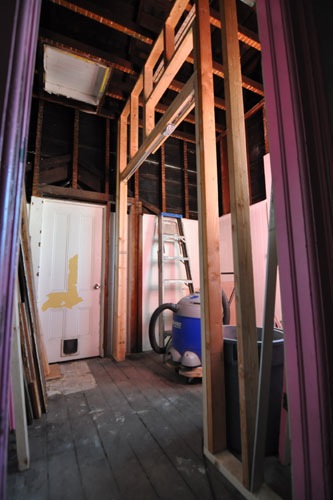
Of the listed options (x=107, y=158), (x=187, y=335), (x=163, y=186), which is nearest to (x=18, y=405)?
(x=187, y=335)

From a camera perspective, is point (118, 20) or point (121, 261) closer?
point (118, 20)

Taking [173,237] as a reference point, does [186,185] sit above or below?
above

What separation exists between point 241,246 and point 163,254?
2036 mm

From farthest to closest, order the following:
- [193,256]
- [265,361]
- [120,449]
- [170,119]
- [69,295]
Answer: [193,256] < [69,295] < [170,119] < [120,449] < [265,361]

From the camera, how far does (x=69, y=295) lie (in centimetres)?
285

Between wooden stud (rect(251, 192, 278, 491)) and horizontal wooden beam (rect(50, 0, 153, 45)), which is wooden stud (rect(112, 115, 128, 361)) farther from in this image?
wooden stud (rect(251, 192, 278, 491))

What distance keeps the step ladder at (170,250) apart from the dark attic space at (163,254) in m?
0.03

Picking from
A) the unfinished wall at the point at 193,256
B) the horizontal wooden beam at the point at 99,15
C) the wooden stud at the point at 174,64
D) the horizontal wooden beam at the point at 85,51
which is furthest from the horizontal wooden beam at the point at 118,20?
the unfinished wall at the point at 193,256

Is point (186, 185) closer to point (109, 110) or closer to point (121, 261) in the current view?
point (109, 110)

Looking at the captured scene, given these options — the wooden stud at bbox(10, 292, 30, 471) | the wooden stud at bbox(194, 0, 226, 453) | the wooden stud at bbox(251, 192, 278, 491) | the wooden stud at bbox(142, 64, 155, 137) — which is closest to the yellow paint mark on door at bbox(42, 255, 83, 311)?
the wooden stud at bbox(10, 292, 30, 471)

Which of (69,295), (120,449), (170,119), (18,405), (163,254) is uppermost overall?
(170,119)

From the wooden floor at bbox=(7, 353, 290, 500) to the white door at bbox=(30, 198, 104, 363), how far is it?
30.2 inches

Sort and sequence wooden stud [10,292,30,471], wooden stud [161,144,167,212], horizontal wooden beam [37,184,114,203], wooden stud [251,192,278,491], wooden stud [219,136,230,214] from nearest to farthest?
wooden stud [251,192,278,491], wooden stud [10,292,30,471], horizontal wooden beam [37,184,114,203], wooden stud [161,144,167,212], wooden stud [219,136,230,214]

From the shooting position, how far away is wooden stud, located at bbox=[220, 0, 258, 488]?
1123 mm
